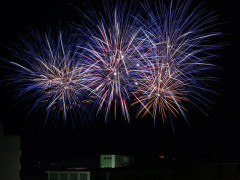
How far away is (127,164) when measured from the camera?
41.9m

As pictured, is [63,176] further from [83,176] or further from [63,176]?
[83,176]

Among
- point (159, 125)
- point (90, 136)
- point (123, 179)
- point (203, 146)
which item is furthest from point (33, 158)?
point (123, 179)

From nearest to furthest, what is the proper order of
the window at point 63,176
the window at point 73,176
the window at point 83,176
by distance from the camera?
the window at point 83,176
the window at point 73,176
the window at point 63,176

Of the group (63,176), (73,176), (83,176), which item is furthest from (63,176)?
(83,176)

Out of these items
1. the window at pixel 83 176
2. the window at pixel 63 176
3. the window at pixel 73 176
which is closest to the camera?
the window at pixel 83 176

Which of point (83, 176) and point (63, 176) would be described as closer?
point (83, 176)

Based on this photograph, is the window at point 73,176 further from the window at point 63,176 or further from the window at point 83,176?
the window at point 63,176

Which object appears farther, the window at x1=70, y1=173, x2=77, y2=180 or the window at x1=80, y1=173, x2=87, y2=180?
the window at x1=70, y1=173, x2=77, y2=180

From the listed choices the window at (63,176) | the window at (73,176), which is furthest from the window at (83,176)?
the window at (63,176)

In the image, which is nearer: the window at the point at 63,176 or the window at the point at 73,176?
the window at the point at 73,176

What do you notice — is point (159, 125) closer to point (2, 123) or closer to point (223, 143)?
point (223, 143)

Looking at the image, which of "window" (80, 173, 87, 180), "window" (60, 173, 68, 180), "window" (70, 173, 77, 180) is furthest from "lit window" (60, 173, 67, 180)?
"window" (80, 173, 87, 180)

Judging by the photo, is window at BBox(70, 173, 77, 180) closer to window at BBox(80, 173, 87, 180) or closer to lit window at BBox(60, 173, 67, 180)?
Answer: window at BBox(80, 173, 87, 180)

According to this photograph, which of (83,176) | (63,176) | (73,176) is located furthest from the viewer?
(63,176)
